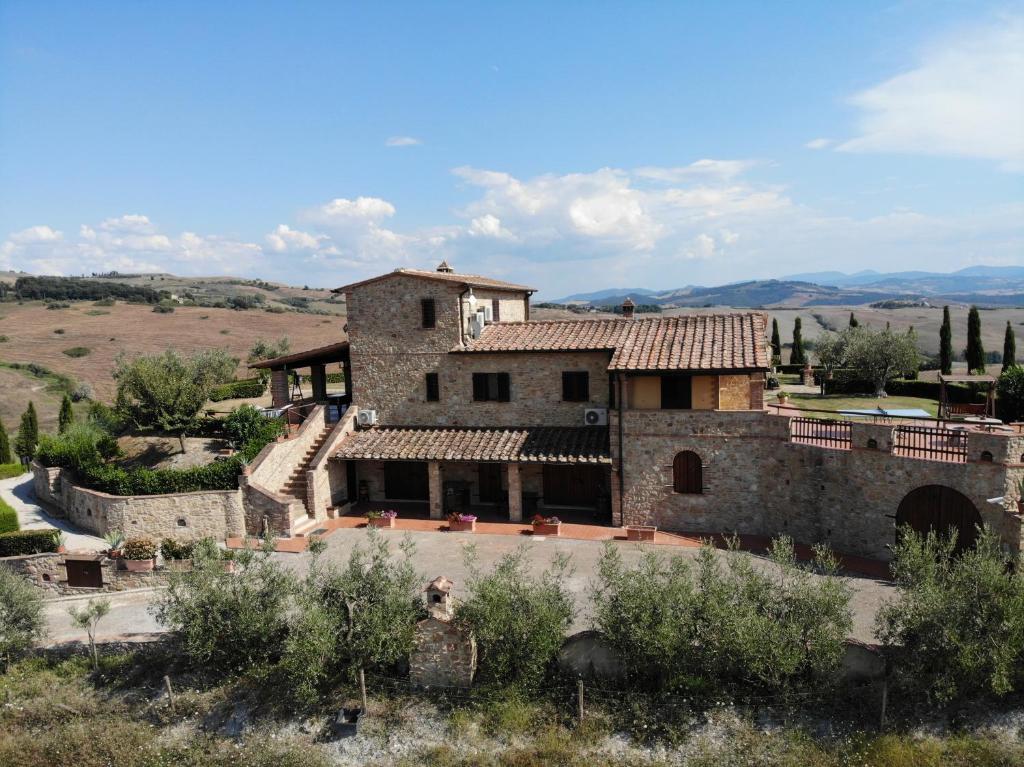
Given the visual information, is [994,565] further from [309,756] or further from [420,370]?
[420,370]

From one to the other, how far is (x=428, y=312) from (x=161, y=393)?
34.8 feet

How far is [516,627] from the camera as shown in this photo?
14.7 m

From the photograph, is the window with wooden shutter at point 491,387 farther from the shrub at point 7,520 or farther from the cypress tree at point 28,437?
the cypress tree at point 28,437

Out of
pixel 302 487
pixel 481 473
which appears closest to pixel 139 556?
pixel 302 487

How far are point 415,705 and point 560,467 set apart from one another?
12147 millimetres

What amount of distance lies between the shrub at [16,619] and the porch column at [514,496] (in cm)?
1452

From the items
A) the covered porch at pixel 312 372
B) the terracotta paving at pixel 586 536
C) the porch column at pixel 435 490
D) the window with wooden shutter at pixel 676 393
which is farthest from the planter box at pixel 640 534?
the covered porch at pixel 312 372

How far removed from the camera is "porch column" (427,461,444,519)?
2552cm

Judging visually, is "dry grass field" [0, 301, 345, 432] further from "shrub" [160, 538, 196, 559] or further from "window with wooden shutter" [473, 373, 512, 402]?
"window with wooden shutter" [473, 373, 512, 402]

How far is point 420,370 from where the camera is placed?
2719 centimetres

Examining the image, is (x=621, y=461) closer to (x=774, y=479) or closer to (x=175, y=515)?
(x=774, y=479)

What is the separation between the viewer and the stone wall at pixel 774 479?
65.2ft

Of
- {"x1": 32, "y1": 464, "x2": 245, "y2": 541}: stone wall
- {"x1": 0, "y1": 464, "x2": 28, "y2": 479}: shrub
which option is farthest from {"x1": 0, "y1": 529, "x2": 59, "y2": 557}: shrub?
{"x1": 0, "y1": 464, "x2": 28, "y2": 479}: shrub

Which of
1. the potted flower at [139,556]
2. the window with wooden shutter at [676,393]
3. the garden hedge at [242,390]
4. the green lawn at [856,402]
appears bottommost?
the potted flower at [139,556]
